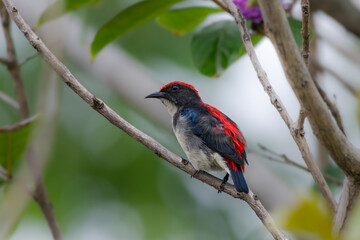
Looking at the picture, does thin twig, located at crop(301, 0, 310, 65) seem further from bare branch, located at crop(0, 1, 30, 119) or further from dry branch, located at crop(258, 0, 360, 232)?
bare branch, located at crop(0, 1, 30, 119)

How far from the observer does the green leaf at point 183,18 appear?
373cm

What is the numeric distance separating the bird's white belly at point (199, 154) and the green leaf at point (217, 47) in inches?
22.8

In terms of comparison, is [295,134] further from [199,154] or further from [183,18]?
[183,18]

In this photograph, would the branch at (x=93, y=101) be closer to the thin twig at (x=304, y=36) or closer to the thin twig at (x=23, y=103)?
the thin twig at (x=304, y=36)

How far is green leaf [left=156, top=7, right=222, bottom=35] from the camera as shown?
12.2ft

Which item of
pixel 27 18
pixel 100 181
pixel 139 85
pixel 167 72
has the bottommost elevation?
pixel 100 181

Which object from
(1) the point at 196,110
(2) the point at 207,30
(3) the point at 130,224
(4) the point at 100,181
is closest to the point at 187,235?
(3) the point at 130,224

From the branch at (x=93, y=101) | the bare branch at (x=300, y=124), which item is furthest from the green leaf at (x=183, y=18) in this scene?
the bare branch at (x=300, y=124)

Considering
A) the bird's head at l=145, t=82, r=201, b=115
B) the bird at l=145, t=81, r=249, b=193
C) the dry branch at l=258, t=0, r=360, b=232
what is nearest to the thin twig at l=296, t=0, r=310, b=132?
the dry branch at l=258, t=0, r=360, b=232

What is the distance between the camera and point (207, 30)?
11.8 feet

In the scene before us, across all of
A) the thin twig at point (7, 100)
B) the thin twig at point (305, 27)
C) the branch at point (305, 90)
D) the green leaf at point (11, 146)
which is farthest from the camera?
the thin twig at point (7, 100)

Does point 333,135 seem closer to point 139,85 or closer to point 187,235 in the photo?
point 139,85

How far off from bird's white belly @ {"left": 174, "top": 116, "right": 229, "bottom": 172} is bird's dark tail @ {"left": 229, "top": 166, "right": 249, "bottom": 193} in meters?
0.17

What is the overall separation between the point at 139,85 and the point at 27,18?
4.28 ft
